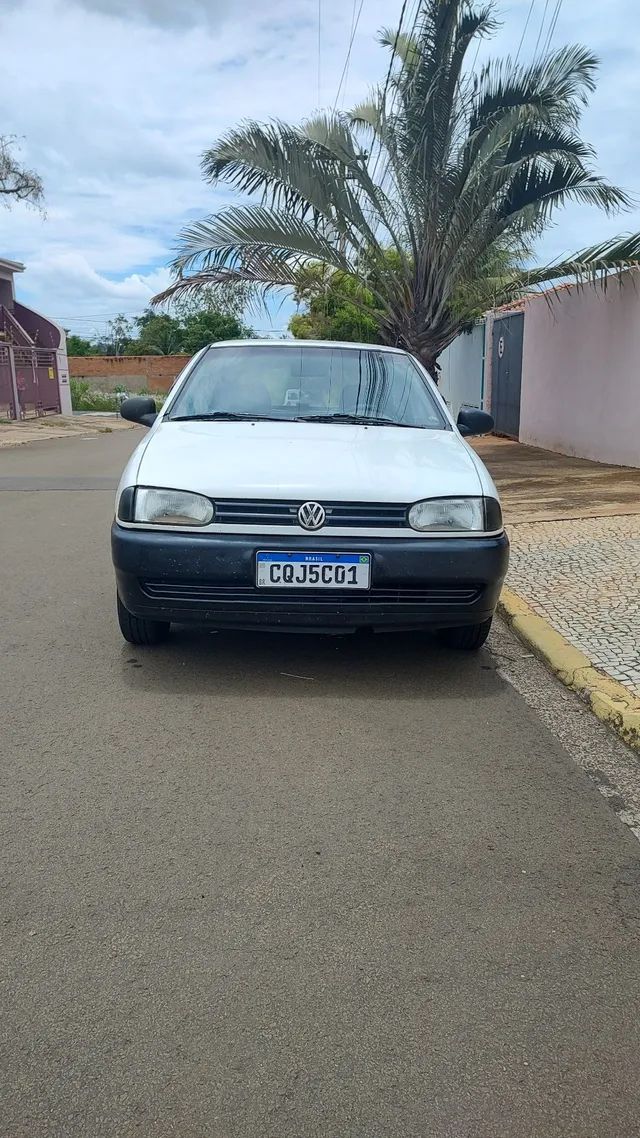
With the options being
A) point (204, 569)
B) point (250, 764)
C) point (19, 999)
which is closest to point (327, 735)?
point (250, 764)

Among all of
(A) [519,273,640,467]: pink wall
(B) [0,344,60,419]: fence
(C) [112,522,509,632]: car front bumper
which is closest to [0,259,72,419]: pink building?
(B) [0,344,60,419]: fence

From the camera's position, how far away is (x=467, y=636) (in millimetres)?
4523

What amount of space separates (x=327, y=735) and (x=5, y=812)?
1.25m

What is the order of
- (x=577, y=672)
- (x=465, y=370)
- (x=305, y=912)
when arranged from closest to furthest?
(x=305, y=912) < (x=577, y=672) < (x=465, y=370)

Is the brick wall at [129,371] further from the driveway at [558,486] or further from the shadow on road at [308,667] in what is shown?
the shadow on road at [308,667]

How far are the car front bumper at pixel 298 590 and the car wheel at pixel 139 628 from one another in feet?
1.25

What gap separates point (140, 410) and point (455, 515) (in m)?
2.26

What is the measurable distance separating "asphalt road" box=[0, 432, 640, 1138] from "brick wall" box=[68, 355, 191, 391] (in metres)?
46.0

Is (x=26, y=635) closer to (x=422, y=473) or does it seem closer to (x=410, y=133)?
(x=422, y=473)

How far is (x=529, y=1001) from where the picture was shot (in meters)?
2.16

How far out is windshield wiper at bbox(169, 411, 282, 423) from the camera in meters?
4.86

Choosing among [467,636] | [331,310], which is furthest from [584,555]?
[331,310]

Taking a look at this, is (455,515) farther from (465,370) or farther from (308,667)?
(465,370)

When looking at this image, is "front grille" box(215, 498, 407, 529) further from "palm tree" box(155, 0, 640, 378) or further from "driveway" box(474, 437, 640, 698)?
"palm tree" box(155, 0, 640, 378)
